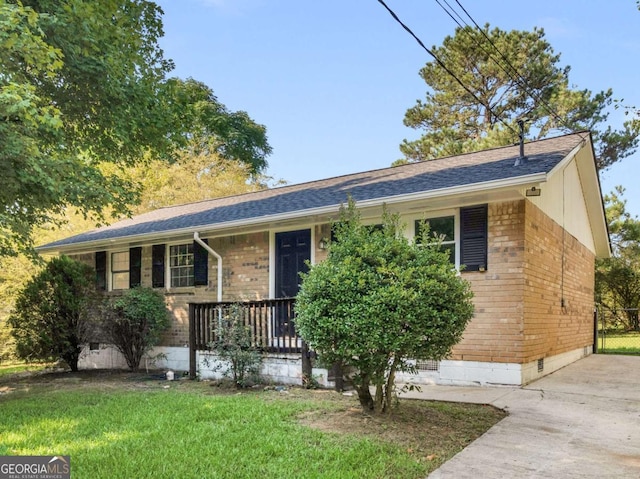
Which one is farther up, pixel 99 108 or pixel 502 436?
pixel 99 108

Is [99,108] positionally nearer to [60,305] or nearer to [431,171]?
[60,305]

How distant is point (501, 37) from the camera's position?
848 inches

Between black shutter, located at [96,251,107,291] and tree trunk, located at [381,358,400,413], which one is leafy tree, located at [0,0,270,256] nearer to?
black shutter, located at [96,251,107,291]

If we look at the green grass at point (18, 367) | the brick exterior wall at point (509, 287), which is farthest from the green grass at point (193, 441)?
the green grass at point (18, 367)

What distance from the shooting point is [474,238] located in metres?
7.55

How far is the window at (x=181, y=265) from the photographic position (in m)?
11.1

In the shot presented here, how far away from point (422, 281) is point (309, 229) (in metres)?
4.99

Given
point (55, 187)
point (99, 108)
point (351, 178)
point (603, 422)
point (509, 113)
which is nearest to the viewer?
point (603, 422)

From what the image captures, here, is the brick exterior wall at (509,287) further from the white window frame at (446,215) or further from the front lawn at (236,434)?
the front lawn at (236,434)

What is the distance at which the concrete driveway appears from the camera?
375 centimetres

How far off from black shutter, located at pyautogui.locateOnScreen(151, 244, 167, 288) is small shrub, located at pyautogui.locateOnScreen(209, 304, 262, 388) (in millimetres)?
4096

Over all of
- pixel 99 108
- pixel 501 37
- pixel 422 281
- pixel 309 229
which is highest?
pixel 501 37

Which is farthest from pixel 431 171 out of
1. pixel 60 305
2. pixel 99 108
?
pixel 60 305

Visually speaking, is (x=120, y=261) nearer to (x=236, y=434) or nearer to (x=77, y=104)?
(x=77, y=104)
